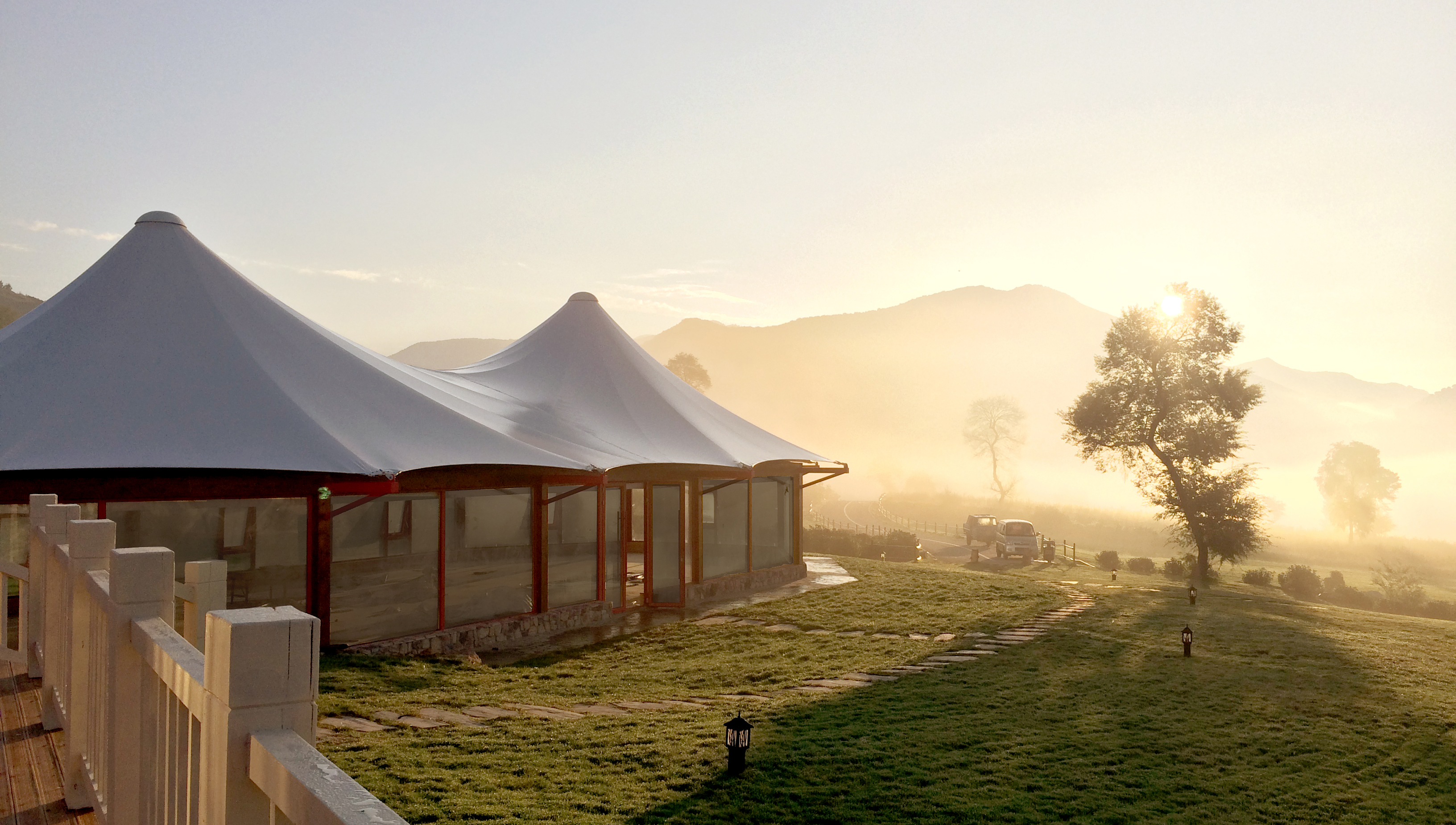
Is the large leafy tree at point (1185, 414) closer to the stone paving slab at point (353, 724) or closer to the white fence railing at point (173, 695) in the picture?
the stone paving slab at point (353, 724)

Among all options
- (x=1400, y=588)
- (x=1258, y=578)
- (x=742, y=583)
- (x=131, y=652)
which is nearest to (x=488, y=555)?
(x=742, y=583)

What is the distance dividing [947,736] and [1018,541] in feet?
79.4

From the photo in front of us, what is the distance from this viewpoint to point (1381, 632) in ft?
49.2

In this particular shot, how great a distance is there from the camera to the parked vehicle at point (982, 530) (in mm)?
35906

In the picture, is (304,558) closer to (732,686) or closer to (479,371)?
(732,686)

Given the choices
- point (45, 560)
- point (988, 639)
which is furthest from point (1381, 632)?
point (45, 560)

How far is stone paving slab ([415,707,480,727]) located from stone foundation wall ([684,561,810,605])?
8539mm

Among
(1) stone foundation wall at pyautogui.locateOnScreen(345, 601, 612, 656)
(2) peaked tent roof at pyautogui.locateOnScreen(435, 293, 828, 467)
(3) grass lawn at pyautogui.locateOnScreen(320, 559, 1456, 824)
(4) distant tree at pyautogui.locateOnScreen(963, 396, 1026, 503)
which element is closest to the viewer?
(3) grass lawn at pyautogui.locateOnScreen(320, 559, 1456, 824)

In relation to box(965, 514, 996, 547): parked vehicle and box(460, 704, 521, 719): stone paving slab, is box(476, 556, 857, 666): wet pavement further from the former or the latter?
box(965, 514, 996, 547): parked vehicle

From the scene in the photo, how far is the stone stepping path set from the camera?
748 cm

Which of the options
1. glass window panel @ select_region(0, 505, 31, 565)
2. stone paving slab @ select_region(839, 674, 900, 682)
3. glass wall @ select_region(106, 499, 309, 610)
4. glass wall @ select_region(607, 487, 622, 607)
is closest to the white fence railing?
glass wall @ select_region(106, 499, 309, 610)

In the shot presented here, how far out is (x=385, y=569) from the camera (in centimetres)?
1123

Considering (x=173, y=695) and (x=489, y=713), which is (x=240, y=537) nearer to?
(x=489, y=713)

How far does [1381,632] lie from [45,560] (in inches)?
689
